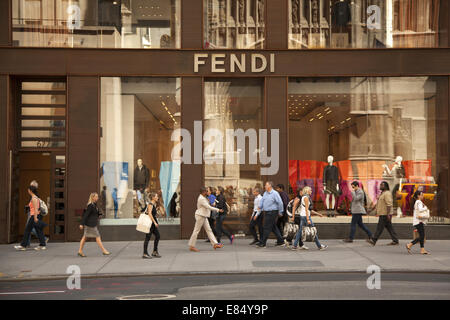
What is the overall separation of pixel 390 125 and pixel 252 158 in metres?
4.72

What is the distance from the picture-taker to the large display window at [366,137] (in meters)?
18.5

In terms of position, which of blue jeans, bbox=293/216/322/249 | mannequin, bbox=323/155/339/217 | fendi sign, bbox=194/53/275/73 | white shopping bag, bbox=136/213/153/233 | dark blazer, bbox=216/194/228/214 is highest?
fendi sign, bbox=194/53/275/73

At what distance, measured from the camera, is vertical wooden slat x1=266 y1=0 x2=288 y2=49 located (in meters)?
18.6

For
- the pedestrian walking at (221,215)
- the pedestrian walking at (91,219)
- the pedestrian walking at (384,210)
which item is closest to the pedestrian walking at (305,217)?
the pedestrian walking at (384,210)

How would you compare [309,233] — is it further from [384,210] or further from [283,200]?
[384,210]

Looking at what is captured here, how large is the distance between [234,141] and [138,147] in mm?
3203

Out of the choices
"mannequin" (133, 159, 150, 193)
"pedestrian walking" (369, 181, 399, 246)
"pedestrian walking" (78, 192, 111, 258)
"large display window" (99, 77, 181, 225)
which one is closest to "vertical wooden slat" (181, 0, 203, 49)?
"large display window" (99, 77, 181, 225)

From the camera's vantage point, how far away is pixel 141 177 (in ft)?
60.6

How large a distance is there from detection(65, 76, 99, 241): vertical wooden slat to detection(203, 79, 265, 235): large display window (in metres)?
3.62

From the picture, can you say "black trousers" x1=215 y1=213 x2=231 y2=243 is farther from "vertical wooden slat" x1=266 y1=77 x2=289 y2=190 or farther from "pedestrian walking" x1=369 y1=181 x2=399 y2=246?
"pedestrian walking" x1=369 y1=181 x2=399 y2=246

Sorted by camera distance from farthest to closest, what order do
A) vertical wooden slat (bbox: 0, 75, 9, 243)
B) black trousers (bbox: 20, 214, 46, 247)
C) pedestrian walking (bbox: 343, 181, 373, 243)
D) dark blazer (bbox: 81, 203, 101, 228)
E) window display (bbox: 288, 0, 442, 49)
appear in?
window display (bbox: 288, 0, 442, 49) < vertical wooden slat (bbox: 0, 75, 9, 243) < pedestrian walking (bbox: 343, 181, 373, 243) < black trousers (bbox: 20, 214, 46, 247) < dark blazer (bbox: 81, 203, 101, 228)

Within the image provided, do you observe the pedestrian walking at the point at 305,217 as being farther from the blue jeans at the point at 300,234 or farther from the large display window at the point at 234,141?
the large display window at the point at 234,141

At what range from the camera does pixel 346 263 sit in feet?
42.9
